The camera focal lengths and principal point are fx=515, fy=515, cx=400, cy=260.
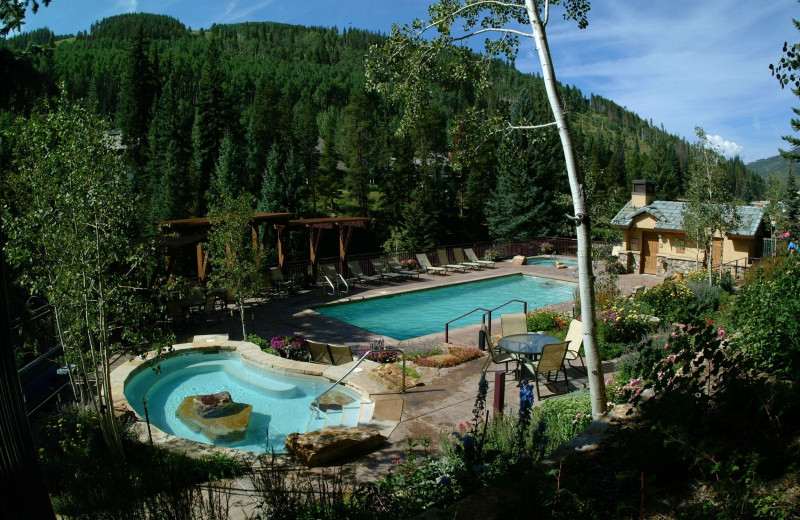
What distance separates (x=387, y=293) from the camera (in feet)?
49.8

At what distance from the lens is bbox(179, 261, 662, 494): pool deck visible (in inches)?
219

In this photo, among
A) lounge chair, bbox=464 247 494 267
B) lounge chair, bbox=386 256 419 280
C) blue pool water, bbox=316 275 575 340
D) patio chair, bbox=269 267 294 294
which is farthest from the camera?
lounge chair, bbox=464 247 494 267

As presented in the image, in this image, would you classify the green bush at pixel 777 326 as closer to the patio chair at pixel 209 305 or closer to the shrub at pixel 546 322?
the shrub at pixel 546 322

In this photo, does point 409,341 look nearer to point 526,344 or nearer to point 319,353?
point 319,353

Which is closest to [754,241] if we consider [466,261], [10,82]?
[466,261]

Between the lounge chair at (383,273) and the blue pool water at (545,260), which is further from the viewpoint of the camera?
the blue pool water at (545,260)

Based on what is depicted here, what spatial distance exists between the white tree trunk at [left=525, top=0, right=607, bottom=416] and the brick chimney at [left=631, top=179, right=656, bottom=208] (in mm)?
15395

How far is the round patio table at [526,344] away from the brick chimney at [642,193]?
13156mm

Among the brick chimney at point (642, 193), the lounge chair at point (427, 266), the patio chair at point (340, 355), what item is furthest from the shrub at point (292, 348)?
the brick chimney at point (642, 193)

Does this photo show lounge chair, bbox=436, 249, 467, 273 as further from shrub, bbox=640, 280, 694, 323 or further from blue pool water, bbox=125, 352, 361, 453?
blue pool water, bbox=125, 352, 361, 453

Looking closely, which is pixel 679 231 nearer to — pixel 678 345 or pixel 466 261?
pixel 466 261

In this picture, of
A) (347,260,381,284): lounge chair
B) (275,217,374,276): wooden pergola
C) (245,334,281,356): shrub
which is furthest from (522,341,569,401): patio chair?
(347,260,381,284): lounge chair

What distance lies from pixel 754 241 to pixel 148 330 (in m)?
16.8

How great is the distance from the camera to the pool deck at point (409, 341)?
5.56 metres
